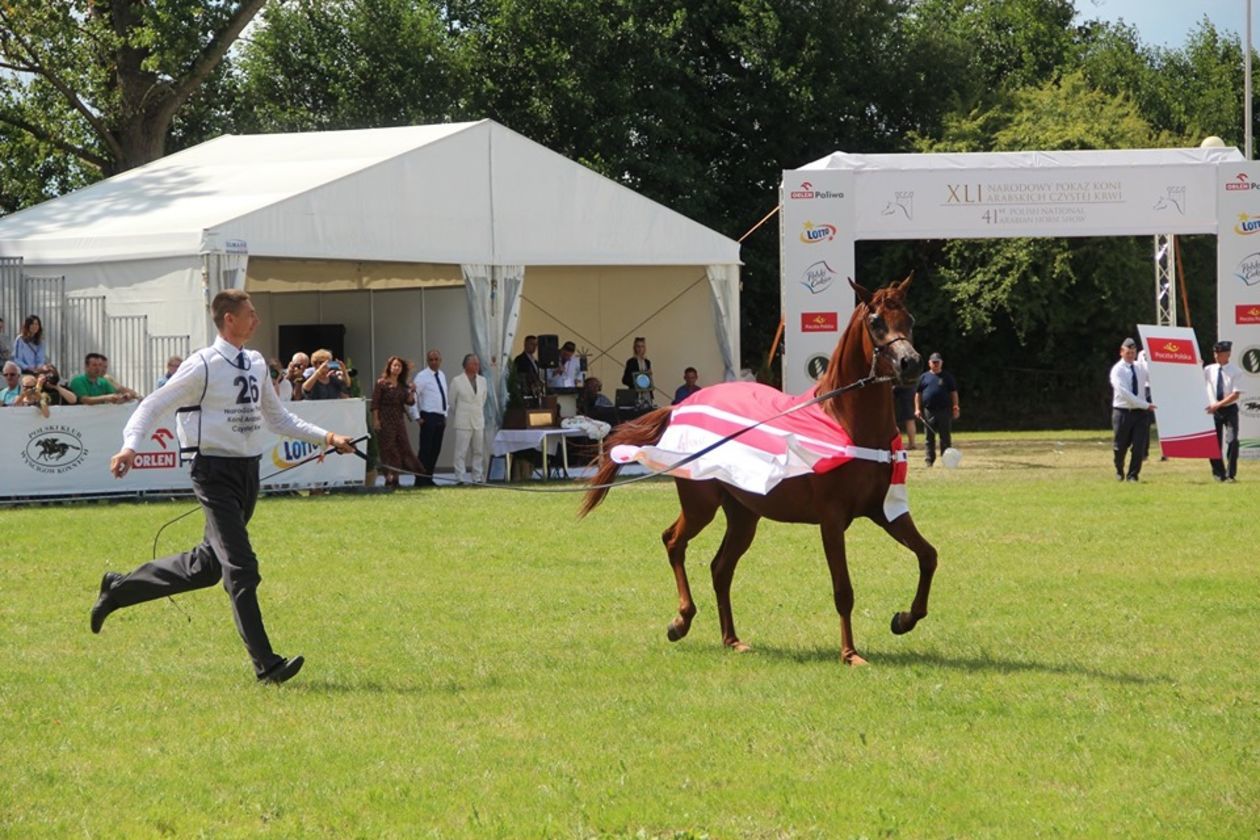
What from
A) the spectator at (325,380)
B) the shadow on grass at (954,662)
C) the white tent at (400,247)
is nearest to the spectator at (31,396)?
the white tent at (400,247)

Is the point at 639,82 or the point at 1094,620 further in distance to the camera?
the point at 639,82

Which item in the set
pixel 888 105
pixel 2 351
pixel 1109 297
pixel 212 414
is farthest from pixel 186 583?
pixel 888 105

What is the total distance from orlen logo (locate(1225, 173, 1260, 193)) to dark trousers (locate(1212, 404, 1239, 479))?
474 cm

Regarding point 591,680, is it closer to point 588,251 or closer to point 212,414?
point 212,414

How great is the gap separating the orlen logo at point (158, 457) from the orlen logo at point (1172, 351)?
40.6 feet

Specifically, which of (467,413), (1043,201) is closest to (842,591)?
(467,413)

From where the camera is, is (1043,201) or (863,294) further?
(1043,201)

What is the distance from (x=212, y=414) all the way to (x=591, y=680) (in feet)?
7.48

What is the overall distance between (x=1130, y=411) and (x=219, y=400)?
1578 cm

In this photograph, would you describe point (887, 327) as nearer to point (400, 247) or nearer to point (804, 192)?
point (400, 247)

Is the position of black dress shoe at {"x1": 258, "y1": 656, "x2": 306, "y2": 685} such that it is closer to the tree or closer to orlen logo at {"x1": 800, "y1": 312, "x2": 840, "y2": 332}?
orlen logo at {"x1": 800, "y1": 312, "x2": 840, "y2": 332}

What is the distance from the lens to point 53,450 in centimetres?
2000

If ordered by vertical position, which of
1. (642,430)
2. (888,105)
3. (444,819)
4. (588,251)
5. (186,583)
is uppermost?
(888,105)

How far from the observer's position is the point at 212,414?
8.61 m
